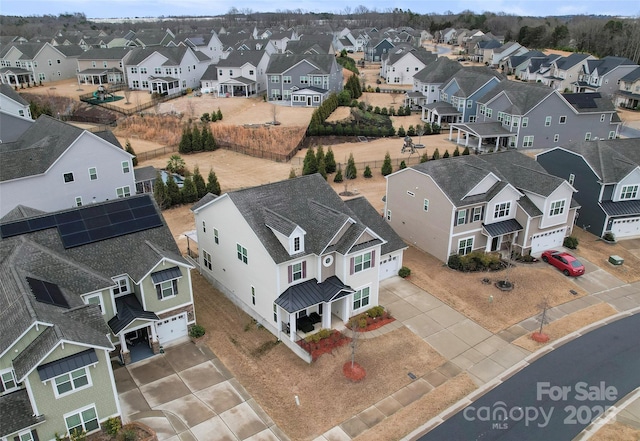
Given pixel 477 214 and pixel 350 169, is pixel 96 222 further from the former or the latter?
pixel 350 169

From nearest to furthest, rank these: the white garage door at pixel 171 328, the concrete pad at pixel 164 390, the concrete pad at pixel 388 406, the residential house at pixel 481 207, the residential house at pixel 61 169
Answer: the concrete pad at pixel 388 406 < the concrete pad at pixel 164 390 < the white garage door at pixel 171 328 < the residential house at pixel 481 207 < the residential house at pixel 61 169

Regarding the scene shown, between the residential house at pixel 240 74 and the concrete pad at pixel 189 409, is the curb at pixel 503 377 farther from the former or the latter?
the residential house at pixel 240 74

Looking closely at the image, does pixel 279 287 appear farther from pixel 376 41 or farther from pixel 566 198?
pixel 376 41

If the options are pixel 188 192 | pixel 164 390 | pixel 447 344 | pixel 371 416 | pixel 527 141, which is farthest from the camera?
pixel 527 141

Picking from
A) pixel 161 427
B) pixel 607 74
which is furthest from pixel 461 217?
pixel 607 74

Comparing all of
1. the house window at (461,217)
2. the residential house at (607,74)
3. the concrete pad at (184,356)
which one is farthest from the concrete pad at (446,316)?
the residential house at (607,74)

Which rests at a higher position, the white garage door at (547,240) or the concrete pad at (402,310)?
the white garage door at (547,240)
